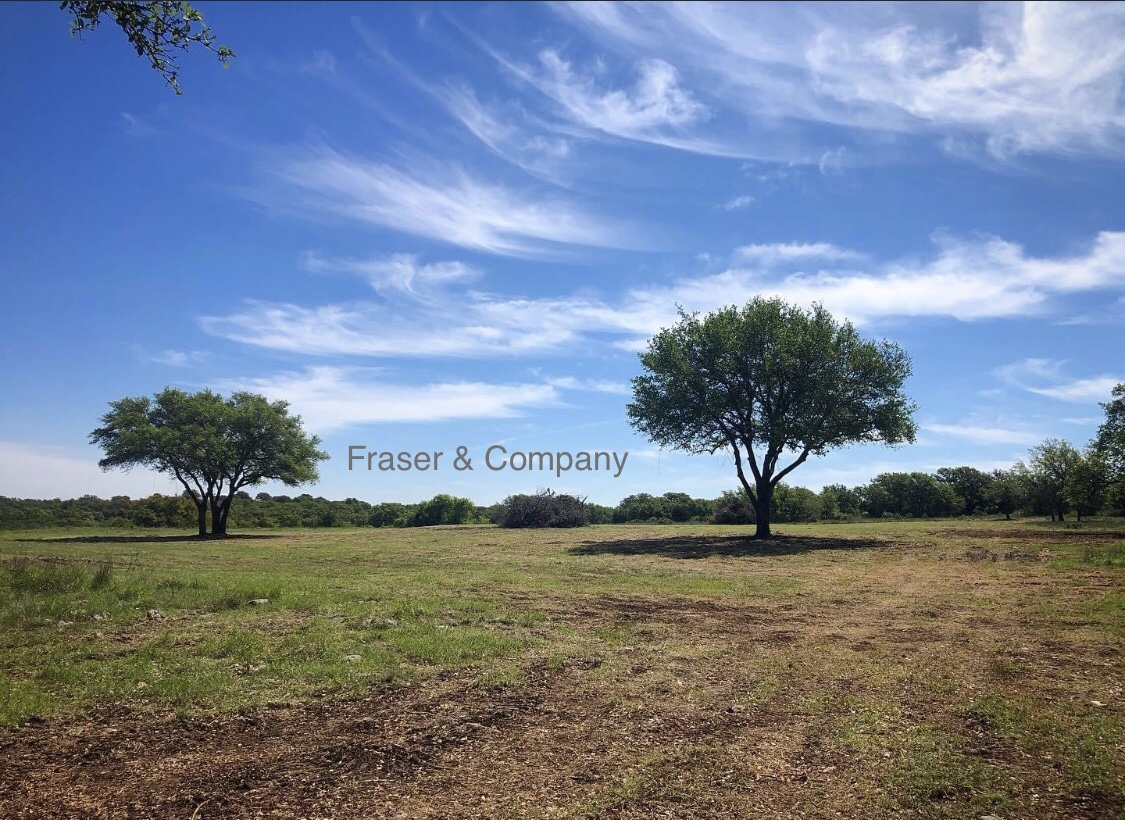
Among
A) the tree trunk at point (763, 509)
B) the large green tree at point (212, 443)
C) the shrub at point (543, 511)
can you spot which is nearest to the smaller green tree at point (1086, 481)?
the tree trunk at point (763, 509)

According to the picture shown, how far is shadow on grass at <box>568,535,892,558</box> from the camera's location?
28531 millimetres

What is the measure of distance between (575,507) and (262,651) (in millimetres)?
52337

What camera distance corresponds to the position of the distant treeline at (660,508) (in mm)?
63719

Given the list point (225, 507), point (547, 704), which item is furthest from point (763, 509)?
→ point (225, 507)

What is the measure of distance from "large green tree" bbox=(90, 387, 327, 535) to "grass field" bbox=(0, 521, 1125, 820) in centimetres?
3632

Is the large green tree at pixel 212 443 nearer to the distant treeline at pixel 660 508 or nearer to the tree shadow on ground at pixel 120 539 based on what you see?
the tree shadow on ground at pixel 120 539

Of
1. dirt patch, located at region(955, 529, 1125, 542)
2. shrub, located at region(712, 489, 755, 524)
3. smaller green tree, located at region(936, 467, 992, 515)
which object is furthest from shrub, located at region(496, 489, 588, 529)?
smaller green tree, located at region(936, 467, 992, 515)

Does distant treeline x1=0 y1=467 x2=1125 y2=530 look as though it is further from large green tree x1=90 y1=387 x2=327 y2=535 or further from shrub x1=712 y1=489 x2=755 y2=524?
large green tree x1=90 y1=387 x2=327 y2=535

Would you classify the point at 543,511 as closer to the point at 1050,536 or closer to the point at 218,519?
the point at 218,519

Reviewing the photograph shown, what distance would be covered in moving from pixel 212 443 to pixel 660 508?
5638 centimetres

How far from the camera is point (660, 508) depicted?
281 feet

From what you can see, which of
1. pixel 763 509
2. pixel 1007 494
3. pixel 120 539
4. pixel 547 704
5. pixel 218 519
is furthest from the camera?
pixel 1007 494

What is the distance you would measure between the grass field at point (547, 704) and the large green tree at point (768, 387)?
20.5 m

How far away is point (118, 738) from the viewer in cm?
609
